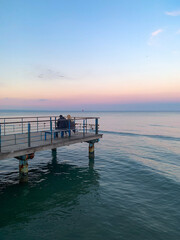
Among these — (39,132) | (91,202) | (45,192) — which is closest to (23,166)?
(45,192)

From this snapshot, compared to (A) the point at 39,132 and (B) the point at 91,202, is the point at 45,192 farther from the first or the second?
(A) the point at 39,132

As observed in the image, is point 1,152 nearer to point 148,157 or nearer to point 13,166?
point 13,166

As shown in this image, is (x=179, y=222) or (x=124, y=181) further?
(x=124, y=181)

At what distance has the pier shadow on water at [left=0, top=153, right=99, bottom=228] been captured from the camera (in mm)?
8484

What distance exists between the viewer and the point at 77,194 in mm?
10492

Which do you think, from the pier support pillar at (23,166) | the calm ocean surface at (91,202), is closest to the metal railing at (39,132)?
the pier support pillar at (23,166)

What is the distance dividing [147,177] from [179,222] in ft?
17.4

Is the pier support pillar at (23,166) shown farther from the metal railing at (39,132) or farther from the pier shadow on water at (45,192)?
the metal railing at (39,132)

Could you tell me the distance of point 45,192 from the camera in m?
10.5

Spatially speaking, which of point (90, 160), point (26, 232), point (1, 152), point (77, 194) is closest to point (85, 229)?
point (26, 232)

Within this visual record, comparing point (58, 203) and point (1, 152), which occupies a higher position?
point (1, 152)

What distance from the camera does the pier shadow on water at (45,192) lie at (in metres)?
8.48

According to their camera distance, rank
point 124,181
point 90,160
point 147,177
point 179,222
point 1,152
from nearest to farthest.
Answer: point 179,222 < point 1,152 < point 124,181 < point 147,177 < point 90,160

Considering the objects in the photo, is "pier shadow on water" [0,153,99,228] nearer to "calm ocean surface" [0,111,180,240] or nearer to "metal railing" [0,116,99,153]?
"calm ocean surface" [0,111,180,240]
